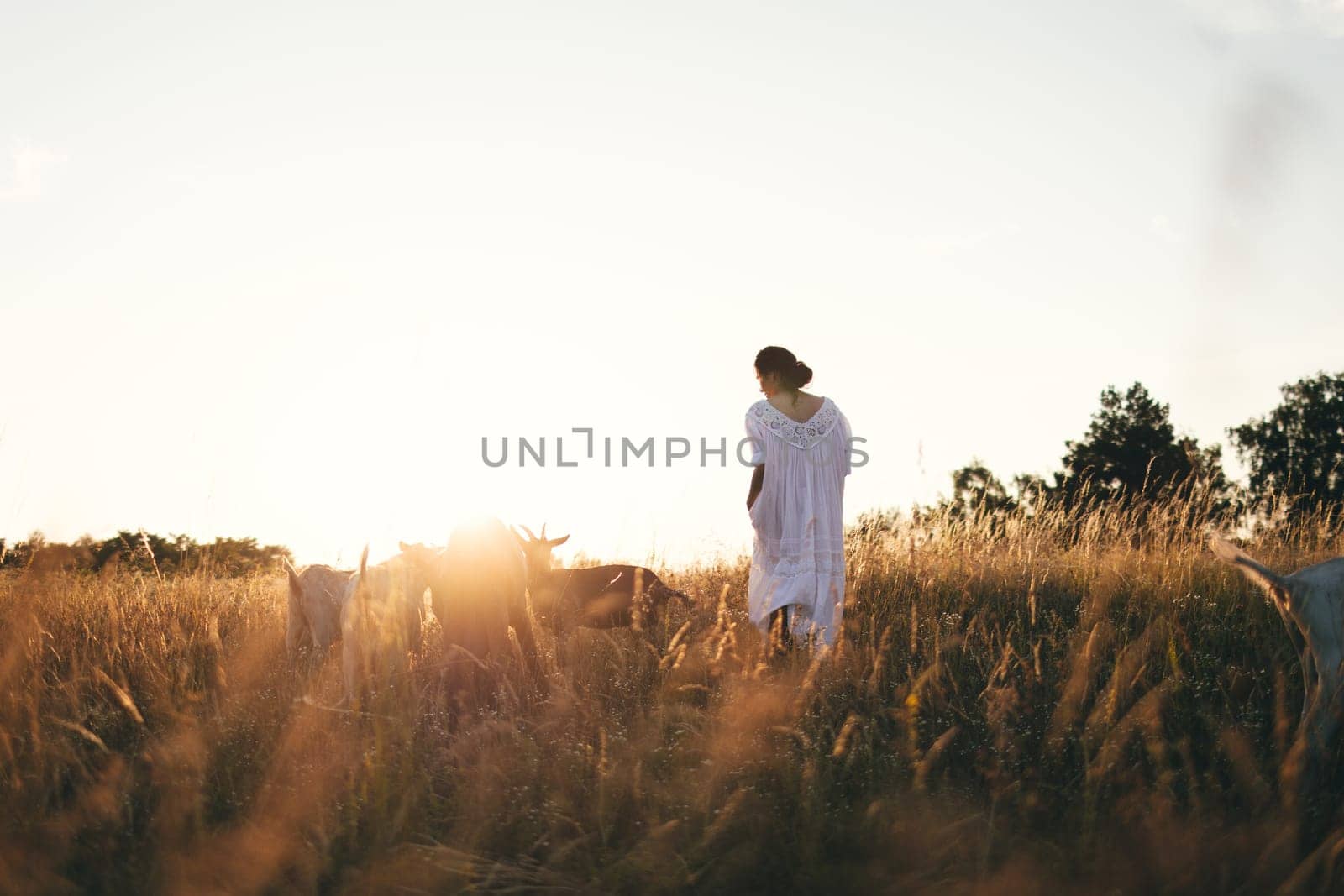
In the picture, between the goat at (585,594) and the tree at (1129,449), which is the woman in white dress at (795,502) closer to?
the goat at (585,594)

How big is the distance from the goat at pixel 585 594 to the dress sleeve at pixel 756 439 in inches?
48.8

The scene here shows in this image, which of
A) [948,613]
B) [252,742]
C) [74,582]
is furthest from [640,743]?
[74,582]

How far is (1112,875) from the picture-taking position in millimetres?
3545

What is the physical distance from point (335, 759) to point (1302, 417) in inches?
1146

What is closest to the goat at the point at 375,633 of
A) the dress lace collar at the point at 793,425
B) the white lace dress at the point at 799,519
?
the white lace dress at the point at 799,519

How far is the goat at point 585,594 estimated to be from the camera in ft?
26.3

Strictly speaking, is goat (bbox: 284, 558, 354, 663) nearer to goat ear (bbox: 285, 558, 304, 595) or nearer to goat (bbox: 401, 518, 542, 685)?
goat ear (bbox: 285, 558, 304, 595)

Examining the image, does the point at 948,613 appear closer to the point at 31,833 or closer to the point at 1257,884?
the point at 1257,884

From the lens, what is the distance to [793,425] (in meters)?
7.52

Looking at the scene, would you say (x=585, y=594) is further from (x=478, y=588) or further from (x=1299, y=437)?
(x=1299, y=437)

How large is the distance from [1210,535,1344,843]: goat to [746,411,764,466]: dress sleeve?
3.44 m

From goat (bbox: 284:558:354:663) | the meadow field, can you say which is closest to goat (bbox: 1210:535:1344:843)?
the meadow field

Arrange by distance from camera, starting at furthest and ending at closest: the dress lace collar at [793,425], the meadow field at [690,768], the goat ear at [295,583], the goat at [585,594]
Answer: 1. the goat at [585,594]
2. the dress lace collar at [793,425]
3. the goat ear at [295,583]
4. the meadow field at [690,768]

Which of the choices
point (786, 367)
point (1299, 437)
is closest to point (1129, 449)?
point (1299, 437)
